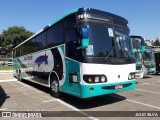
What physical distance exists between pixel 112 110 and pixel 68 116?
4.84 feet

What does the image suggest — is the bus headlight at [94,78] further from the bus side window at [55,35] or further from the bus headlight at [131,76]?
the bus side window at [55,35]

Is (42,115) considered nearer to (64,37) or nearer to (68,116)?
(68,116)

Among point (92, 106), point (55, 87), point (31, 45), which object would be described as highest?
point (31, 45)

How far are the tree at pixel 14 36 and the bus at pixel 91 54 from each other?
60.9m

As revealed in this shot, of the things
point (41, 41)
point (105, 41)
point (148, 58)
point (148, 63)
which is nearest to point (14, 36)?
point (148, 58)

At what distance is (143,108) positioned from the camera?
24.0 feet

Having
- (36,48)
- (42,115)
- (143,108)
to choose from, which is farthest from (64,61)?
(36,48)

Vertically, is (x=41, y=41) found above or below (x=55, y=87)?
above

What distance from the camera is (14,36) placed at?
66.7m

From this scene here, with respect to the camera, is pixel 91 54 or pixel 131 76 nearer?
pixel 91 54

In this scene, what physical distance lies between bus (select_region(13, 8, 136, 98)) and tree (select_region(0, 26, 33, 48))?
60884 mm

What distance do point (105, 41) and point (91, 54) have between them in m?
0.79

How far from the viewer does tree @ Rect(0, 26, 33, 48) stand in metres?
67.3

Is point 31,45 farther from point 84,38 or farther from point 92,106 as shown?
point 84,38
